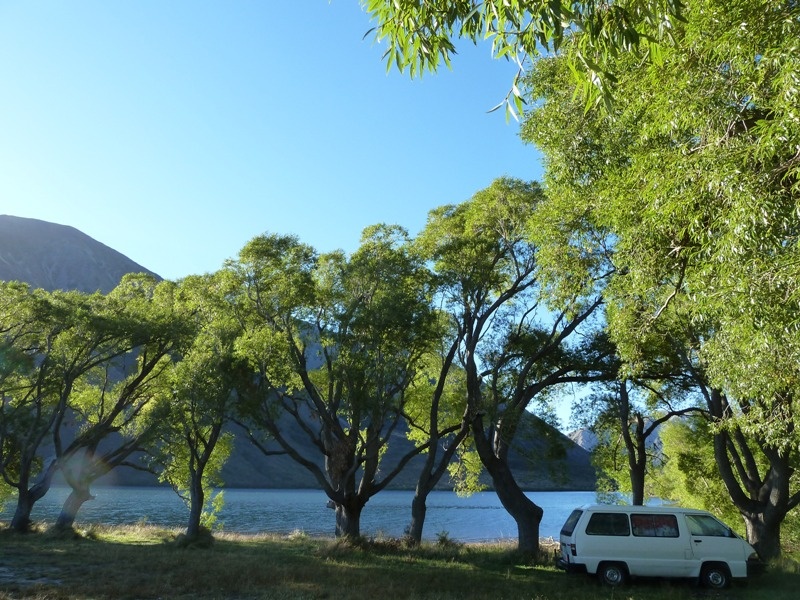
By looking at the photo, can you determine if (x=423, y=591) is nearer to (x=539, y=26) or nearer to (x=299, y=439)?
Answer: (x=539, y=26)

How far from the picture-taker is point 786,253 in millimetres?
7059

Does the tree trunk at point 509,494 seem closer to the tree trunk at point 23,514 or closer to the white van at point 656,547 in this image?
the white van at point 656,547

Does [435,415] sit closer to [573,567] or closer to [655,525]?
Result: [573,567]

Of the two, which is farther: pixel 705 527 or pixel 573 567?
pixel 705 527

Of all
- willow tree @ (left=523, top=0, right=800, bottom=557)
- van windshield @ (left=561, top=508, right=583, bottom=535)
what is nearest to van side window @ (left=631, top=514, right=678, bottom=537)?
van windshield @ (left=561, top=508, right=583, bottom=535)

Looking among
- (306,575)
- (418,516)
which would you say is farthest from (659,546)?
(418,516)

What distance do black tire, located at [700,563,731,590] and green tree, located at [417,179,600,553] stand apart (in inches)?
298

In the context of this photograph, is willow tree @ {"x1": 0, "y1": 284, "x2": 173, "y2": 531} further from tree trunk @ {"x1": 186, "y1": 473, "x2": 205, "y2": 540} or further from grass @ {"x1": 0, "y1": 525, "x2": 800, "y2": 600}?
tree trunk @ {"x1": 186, "y1": 473, "x2": 205, "y2": 540}

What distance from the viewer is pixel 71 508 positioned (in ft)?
94.7

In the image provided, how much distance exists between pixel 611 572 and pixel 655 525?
1.83 meters

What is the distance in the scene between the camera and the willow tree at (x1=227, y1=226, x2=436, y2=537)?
2159cm

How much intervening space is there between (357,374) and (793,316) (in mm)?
15695

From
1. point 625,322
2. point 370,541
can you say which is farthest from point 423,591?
point 370,541

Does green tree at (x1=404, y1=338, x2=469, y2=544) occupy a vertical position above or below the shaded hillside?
above
